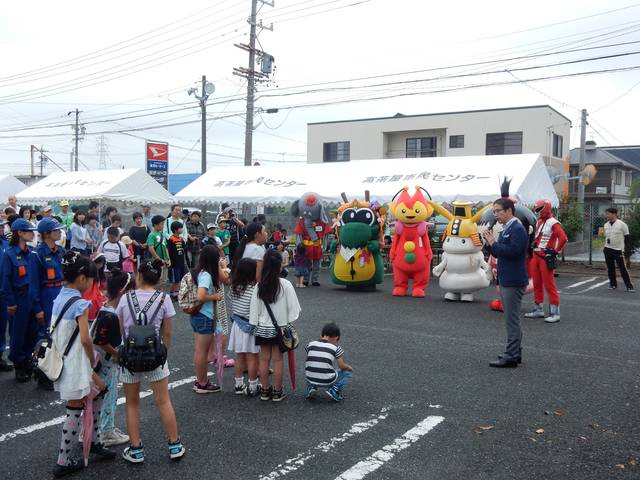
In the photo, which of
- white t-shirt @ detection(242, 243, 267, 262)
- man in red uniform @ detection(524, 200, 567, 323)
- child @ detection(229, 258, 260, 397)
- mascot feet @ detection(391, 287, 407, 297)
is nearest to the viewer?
child @ detection(229, 258, 260, 397)

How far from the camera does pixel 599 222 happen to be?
22.3 meters

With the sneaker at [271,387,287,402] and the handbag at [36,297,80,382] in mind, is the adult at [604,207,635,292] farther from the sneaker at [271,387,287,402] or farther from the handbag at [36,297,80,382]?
the handbag at [36,297,80,382]

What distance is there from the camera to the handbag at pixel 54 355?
378cm

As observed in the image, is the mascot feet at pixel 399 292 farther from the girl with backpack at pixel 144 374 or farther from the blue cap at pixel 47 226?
the girl with backpack at pixel 144 374

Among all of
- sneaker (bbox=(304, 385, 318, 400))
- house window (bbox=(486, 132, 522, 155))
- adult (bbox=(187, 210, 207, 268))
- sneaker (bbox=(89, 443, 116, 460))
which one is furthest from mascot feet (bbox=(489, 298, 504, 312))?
house window (bbox=(486, 132, 522, 155))

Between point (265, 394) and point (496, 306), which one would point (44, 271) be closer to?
point (265, 394)

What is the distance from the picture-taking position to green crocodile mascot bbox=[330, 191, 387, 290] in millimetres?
12070

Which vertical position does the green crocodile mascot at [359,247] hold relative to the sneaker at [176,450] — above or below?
above

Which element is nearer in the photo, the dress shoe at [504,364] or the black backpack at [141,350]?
the black backpack at [141,350]

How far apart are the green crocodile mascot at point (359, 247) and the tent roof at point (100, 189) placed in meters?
10.3

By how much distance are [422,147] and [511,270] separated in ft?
101

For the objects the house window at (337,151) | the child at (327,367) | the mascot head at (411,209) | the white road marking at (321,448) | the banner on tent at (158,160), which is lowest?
the white road marking at (321,448)

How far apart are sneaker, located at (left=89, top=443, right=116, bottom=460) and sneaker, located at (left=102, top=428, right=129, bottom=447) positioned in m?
0.17

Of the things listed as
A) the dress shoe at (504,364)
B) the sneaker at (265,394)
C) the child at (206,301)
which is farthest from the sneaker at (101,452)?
the dress shoe at (504,364)
